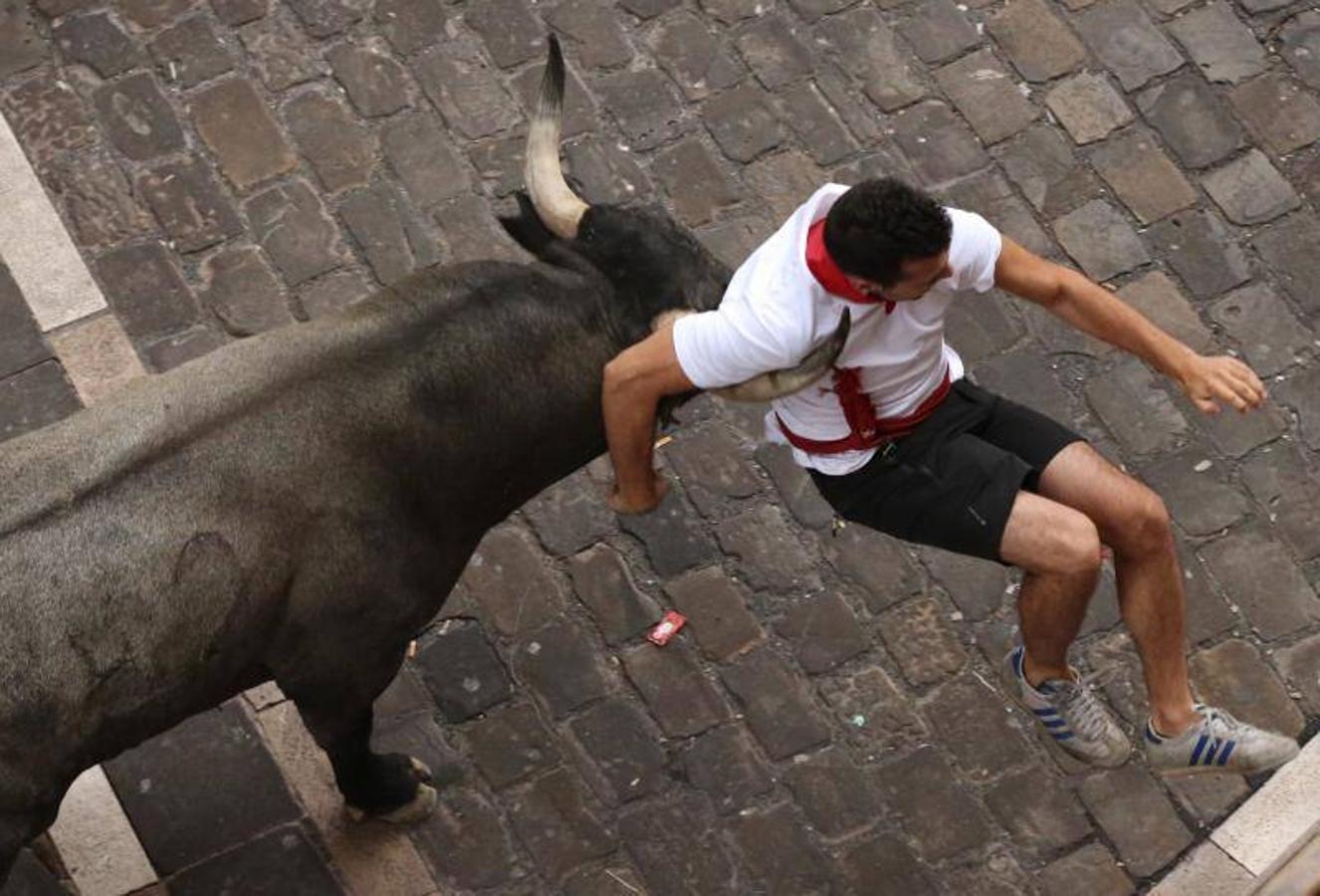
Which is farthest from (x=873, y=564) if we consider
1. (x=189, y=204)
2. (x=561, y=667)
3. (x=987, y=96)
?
(x=189, y=204)

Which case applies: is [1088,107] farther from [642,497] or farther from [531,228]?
[642,497]

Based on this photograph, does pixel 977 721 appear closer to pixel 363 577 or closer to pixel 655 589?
pixel 655 589

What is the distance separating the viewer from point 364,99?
10102mm

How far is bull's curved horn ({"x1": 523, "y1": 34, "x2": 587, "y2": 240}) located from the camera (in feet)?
24.3

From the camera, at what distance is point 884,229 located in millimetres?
6488

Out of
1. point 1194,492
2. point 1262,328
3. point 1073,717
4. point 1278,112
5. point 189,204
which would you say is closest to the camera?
point 1073,717

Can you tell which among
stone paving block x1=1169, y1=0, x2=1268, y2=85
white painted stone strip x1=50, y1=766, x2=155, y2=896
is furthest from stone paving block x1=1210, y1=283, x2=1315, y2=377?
white painted stone strip x1=50, y1=766, x2=155, y2=896

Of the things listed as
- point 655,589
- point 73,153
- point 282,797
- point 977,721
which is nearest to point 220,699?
point 282,797

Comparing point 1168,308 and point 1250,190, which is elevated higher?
point 1250,190

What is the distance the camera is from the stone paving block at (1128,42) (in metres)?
10.3

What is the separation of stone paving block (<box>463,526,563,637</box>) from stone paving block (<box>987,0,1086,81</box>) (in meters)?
3.39

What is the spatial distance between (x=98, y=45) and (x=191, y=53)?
0.43m

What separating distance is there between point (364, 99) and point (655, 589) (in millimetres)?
2804

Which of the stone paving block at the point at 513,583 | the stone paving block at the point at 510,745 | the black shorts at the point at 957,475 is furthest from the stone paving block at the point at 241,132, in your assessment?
the black shorts at the point at 957,475
